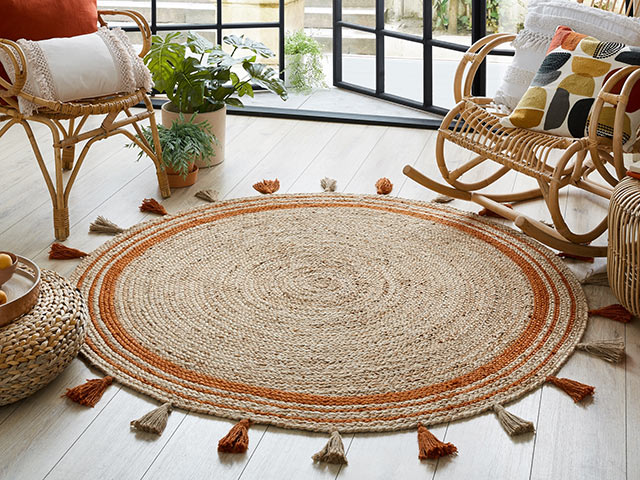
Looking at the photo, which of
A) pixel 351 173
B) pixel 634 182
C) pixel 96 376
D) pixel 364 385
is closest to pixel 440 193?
pixel 351 173

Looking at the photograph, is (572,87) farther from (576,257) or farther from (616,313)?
(616,313)

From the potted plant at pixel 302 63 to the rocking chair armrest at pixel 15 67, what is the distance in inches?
78.6

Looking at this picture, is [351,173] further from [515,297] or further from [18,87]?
[18,87]

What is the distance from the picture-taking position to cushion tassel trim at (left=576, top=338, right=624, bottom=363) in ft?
6.82

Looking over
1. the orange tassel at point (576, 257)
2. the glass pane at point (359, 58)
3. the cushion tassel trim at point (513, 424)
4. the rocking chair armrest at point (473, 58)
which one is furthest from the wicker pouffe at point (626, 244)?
the glass pane at point (359, 58)

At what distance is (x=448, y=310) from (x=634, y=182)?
0.62 metres

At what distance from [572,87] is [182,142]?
1.47 meters

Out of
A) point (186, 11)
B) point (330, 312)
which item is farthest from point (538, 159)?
point (186, 11)

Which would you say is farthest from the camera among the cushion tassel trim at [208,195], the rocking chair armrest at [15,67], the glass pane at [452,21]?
the glass pane at [452,21]

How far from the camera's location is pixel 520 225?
259cm

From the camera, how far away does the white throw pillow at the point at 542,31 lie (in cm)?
277

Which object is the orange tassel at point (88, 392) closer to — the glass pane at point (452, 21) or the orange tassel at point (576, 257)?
the orange tassel at point (576, 257)

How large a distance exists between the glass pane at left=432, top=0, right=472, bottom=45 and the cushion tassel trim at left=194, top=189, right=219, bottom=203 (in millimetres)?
1536

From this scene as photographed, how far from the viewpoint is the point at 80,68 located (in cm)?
270
